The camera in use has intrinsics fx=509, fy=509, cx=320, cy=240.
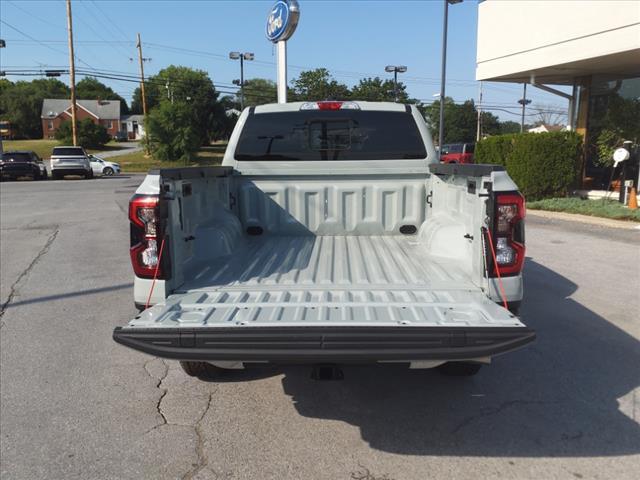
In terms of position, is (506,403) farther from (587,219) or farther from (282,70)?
(282,70)

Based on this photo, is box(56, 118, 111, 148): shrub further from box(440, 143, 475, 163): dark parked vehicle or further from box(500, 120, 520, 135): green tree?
box(500, 120, 520, 135): green tree

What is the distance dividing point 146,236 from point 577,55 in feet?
44.7

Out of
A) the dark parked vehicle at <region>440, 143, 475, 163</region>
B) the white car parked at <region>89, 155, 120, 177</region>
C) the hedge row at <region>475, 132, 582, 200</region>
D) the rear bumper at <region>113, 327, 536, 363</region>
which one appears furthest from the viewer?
the white car parked at <region>89, 155, 120, 177</region>

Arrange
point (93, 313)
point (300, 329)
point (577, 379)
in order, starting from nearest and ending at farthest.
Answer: point (300, 329) < point (577, 379) < point (93, 313)

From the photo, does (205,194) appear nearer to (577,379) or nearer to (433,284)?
(433,284)

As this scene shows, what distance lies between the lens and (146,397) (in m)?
3.77

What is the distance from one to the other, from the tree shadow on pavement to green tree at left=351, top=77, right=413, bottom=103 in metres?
42.3

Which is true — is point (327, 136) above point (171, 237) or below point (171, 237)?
above

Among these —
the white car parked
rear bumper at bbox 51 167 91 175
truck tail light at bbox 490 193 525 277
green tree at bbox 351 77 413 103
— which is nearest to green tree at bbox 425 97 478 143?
green tree at bbox 351 77 413 103

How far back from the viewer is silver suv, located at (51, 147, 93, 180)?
28.6 meters

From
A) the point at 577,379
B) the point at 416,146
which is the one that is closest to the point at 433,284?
the point at 577,379

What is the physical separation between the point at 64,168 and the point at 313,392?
29228 mm

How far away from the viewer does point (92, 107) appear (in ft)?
333

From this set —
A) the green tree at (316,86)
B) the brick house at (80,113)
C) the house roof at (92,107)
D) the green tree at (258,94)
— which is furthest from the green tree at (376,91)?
the house roof at (92,107)
